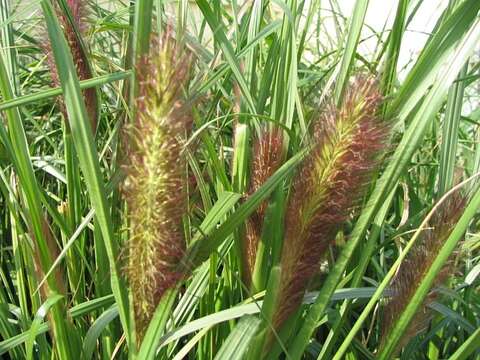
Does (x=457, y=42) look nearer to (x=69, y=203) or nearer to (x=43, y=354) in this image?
(x=69, y=203)

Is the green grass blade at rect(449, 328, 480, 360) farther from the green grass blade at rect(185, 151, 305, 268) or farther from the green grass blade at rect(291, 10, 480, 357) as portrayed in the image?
the green grass blade at rect(185, 151, 305, 268)

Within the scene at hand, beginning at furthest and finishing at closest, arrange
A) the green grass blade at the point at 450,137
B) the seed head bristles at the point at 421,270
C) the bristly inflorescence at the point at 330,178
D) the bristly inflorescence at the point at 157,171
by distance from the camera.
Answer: the green grass blade at the point at 450,137
the seed head bristles at the point at 421,270
the bristly inflorescence at the point at 330,178
the bristly inflorescence at the point at 157,171

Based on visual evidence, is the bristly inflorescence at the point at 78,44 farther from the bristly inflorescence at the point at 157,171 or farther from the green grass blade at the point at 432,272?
the green grass blade at the point at 432,272

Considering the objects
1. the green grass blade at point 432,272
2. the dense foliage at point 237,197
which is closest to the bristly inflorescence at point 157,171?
the dense foliage at point 237,197

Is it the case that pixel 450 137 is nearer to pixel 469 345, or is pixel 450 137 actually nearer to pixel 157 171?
pixel 469 345

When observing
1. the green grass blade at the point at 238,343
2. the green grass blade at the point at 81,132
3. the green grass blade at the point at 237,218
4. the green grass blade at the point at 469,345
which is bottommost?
the green grass blade at the point at 469,345

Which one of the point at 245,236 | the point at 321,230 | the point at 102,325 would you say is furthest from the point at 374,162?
the point at 102,325
